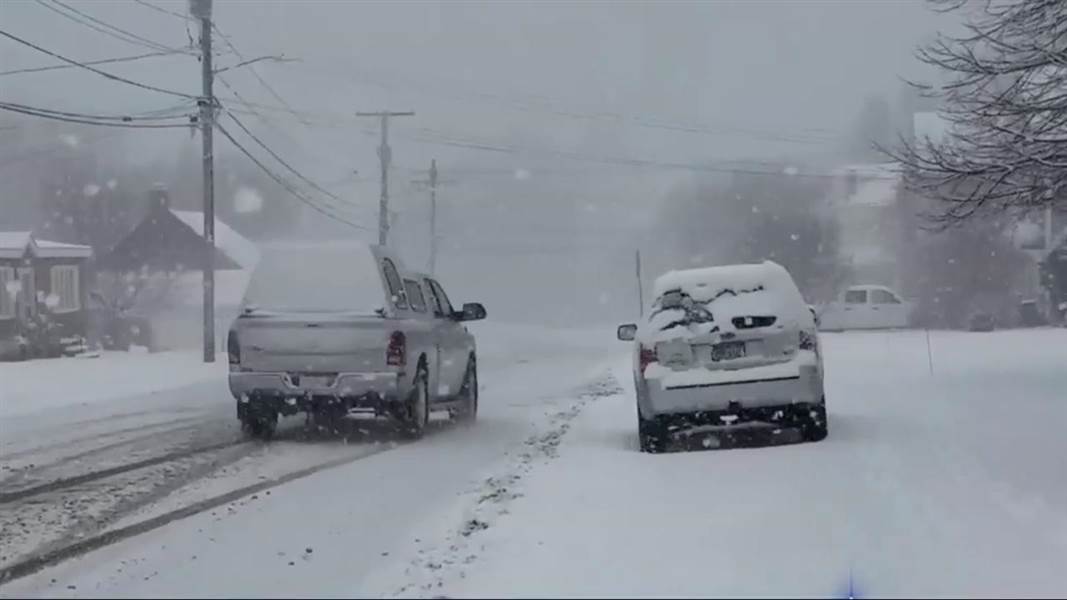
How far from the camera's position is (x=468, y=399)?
16.7 meters

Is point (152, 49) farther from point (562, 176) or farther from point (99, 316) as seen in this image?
point (562, 176)

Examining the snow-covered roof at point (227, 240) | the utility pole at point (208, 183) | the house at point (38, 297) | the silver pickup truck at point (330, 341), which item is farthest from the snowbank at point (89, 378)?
the snow-covered roof at point (227, 240)

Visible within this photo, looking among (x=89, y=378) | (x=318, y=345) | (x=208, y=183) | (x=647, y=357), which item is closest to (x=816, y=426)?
(x=647, y=357)

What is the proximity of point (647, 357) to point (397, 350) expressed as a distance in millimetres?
2810

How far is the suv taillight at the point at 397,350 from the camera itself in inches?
526

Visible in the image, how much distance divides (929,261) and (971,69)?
1622 inches

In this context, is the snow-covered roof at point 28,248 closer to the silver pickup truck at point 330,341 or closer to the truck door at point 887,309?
the silver pickup truck at point 330,341

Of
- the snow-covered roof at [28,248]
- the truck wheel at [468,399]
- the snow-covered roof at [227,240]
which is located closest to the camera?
the truck wheel at [468,399]

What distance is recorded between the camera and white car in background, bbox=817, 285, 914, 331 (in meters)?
48.2

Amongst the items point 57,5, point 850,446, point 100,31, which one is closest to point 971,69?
point 850,446

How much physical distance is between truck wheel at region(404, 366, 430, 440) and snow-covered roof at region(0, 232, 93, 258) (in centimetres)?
2840

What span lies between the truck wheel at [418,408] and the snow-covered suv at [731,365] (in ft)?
9.22

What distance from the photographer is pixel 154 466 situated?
38.6 feet

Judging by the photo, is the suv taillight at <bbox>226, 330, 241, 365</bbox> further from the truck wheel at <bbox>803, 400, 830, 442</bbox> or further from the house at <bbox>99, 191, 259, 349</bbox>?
the house at <bbox>99, 191, 259, 349</bbox>
